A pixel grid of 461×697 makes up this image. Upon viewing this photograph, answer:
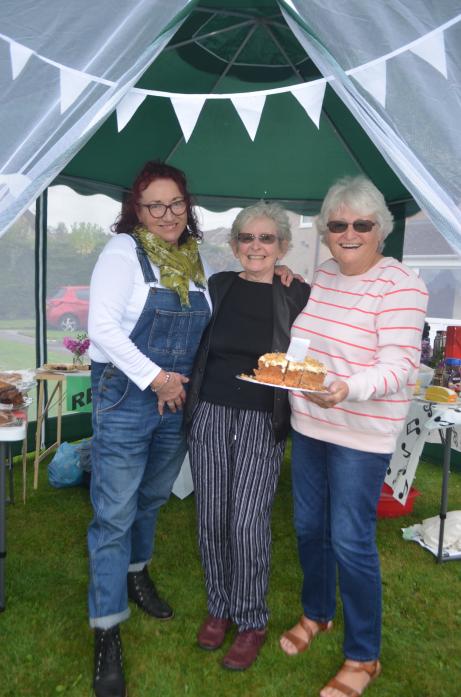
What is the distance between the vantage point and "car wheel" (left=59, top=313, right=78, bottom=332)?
4934mm

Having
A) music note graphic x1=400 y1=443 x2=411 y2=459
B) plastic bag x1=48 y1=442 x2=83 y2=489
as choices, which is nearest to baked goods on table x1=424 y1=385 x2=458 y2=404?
music note graphic x1=400 y1=443 x2=411 y2=459

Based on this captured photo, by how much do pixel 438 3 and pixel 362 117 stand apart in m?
0.38

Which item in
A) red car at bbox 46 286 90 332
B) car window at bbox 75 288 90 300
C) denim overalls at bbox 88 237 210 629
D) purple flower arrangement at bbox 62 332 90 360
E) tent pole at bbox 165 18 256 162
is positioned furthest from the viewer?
car window at bbox 75 288 90 300

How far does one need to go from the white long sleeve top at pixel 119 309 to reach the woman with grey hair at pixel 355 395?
0.58 meters

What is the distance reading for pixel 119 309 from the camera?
2.00 meters

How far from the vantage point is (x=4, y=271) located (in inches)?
178

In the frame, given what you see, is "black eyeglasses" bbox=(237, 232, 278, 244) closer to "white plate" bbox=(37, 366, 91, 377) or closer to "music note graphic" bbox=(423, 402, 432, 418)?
"music note graphic" bbox=(423, 402, 432, 418)

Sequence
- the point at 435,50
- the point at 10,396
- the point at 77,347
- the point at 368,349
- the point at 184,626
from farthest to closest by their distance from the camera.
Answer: the point at 77,347, the point at 10,396, the point at 184,626, the point at 368,349, the point at 435,50

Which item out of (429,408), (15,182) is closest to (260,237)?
(15,182)

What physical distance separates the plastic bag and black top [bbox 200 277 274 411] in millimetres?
2249

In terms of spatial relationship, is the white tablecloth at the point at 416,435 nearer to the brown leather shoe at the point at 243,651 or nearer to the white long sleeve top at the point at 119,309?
the brown leather shoe at the point at 243,651

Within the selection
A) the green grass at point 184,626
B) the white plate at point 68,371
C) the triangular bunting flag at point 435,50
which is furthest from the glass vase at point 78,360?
the triangular bunting flag at point 435,50

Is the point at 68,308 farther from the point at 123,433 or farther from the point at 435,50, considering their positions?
the point at 435,50

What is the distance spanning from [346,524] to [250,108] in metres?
1.72
